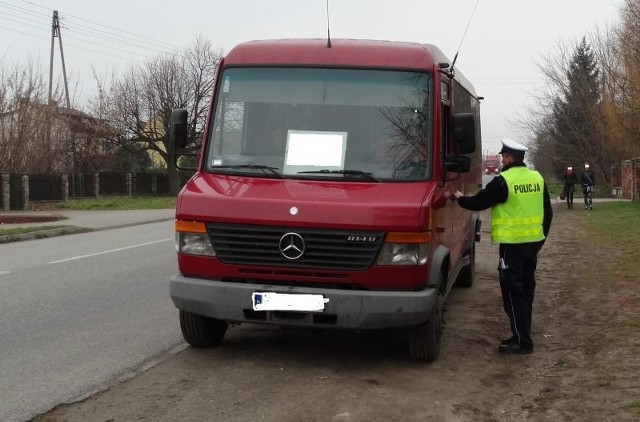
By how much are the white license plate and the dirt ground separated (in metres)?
0.54

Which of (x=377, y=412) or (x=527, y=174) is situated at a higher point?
(x=527, y=174)

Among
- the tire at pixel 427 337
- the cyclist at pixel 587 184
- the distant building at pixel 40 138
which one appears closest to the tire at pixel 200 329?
the tire at pixel 427 337

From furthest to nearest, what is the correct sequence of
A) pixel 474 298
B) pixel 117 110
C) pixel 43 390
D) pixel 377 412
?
pixel 117 110
pixel 474 298
pixel 43 390
pixel 377 412

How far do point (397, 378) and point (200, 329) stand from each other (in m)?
1.75

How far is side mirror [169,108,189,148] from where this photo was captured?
21.5ft

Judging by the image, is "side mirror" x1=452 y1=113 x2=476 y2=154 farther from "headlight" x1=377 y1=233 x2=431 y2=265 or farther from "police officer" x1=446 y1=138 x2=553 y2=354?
"headlight" x1=377 y1=233 x2=431 y2=265

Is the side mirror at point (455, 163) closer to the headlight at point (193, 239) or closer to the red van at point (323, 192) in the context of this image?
the red van at point (323, 192)

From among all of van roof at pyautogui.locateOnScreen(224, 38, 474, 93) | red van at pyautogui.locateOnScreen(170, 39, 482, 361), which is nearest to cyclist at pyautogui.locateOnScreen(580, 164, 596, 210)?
red van at pyautogui.locateOnScreen(170, 39, 482, 361)

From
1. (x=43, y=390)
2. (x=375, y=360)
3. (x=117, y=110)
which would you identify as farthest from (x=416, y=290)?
(x=117, y=110)

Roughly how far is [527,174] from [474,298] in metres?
3.38

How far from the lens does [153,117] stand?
5278cm

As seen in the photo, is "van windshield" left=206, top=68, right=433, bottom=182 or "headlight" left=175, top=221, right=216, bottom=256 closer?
"headlight" left=175, top=221, right=216, bottom=256

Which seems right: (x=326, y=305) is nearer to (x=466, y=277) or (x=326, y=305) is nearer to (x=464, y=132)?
(x=464, y=132)

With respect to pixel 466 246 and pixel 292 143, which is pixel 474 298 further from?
pixel 292 143
